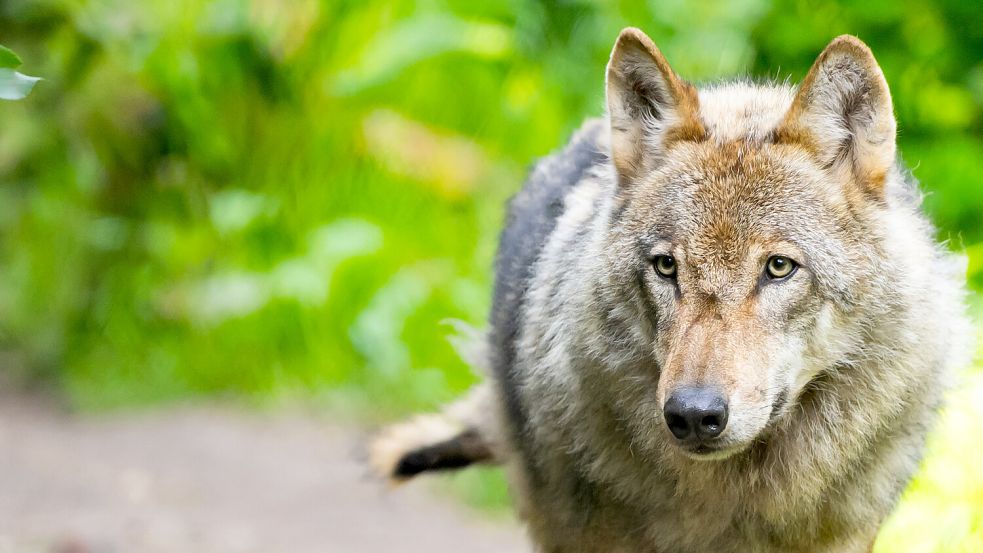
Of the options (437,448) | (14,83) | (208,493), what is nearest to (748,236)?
(14,83)

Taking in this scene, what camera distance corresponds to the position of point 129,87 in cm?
852

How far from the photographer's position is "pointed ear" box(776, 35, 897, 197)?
3256 mm

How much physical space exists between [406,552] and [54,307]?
431 centimetres

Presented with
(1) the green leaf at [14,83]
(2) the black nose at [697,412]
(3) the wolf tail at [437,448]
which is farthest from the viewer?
(3) the wolf tail at [437,448]

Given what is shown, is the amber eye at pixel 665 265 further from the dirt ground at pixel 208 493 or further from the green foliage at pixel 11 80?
the dirt ground at pixel 208 493

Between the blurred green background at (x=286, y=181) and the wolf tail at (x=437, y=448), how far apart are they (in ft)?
8.87

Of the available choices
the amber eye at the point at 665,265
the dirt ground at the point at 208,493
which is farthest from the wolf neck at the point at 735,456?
the dirt ground at the point at 208,493

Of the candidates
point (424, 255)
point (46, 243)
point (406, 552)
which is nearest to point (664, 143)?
point (406, 552)

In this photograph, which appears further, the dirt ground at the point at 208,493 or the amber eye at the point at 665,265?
the dirt ground at the point at 208,493

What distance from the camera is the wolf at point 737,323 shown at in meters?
3.15

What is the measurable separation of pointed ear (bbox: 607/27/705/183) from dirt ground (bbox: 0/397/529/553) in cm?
225

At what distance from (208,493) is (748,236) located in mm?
4366

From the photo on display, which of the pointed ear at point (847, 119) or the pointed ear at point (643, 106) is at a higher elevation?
the pointed ear at point (643, 106)

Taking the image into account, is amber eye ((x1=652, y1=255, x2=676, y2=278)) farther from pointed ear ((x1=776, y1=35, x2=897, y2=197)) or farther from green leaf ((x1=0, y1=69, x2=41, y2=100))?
green leaf ((x1=0, y1=69, x2=41, y2=100))
